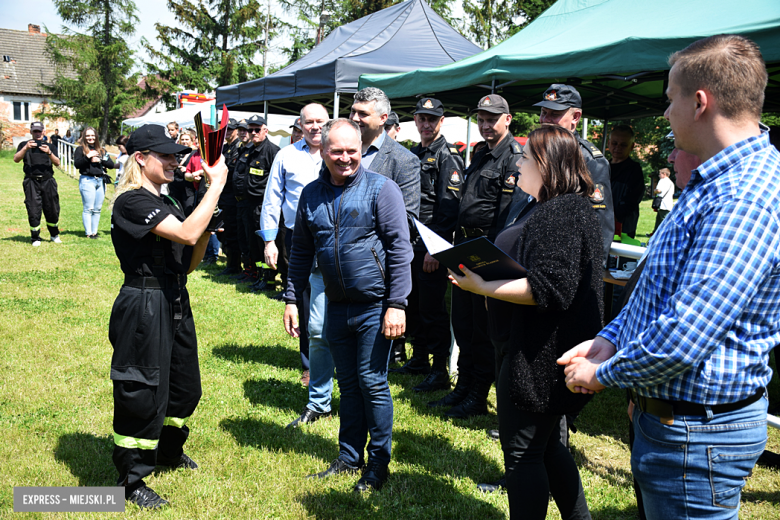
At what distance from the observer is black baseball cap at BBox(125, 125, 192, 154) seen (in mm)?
3008

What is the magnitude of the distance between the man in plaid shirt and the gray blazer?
2743mm

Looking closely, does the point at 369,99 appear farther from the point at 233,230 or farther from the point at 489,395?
the point at 233,230

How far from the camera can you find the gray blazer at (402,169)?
4234 mm

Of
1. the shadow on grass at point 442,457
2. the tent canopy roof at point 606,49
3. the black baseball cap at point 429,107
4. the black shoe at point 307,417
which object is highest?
the tent canopy roof at point 606,49

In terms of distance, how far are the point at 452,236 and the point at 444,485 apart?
2.37m

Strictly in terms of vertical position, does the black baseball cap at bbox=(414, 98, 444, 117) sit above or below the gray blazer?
above

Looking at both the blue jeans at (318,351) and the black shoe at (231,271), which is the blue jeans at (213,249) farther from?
the blue jeans at (318,351)

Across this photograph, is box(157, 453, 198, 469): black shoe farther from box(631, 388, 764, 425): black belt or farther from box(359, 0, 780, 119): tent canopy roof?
box(359, 0, 780, 119): tent canopy roof

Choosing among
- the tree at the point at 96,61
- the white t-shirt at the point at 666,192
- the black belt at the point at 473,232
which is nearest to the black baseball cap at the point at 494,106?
the black belt at the point at 473,232

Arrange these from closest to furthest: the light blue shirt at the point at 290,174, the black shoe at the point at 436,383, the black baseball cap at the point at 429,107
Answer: the black shoe at the point at 436,383 → the black baseball cap at the point at 429,107 → the light blue shirt at the point at 290,174

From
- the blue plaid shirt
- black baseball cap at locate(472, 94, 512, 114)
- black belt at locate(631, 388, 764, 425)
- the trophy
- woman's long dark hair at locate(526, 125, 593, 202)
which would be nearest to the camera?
the blue plaid shirt

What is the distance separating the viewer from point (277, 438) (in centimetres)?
400

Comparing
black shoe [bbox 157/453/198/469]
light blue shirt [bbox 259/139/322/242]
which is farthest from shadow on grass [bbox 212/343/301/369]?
black shoe [bbox 157/453/198/469]

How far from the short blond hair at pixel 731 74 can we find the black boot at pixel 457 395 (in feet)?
11.2
